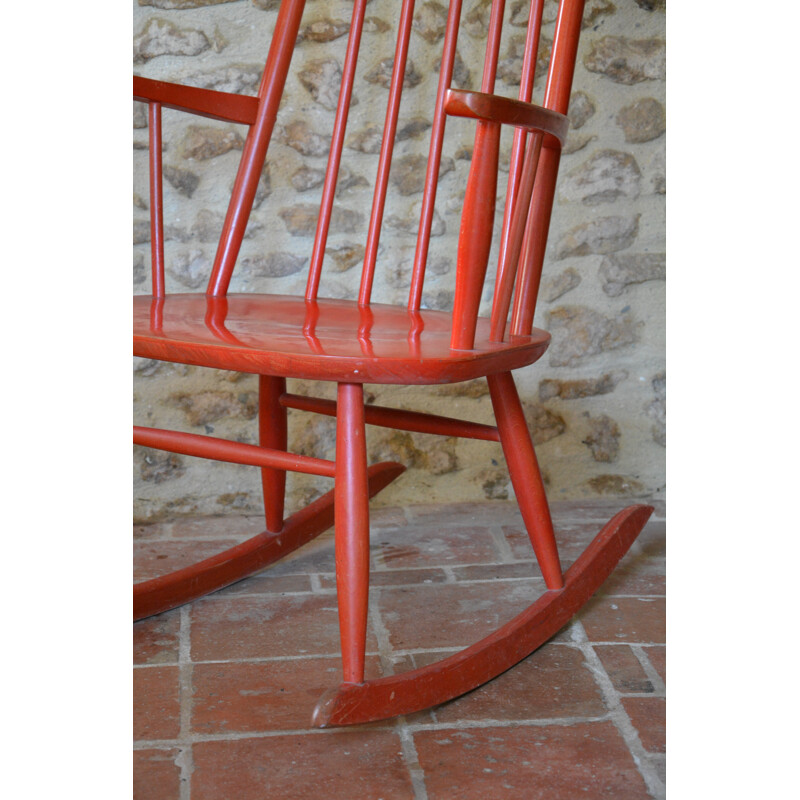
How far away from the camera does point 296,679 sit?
1.23 metres

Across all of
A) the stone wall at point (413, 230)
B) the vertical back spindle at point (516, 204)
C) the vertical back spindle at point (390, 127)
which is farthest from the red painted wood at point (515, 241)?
the stone wall at point (413, 230)

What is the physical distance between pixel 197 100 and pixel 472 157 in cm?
46

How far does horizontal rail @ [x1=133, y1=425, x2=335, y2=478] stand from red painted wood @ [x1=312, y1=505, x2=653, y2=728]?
279 millimetres

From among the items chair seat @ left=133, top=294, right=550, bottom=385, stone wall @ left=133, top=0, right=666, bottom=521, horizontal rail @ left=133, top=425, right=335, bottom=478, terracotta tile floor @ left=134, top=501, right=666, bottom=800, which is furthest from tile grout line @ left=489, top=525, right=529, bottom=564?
horizontal rail @ left=133, top=425, right=335, bottom=478

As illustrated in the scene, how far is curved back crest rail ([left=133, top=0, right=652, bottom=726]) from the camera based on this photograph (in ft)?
3.25

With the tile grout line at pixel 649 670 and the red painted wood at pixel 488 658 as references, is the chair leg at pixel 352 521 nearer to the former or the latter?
the red painted wood at pixel 488 658

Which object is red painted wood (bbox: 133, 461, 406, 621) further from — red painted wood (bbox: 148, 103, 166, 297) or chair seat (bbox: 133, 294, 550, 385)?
red painted wood (bbox: 148, 103, 166, 297)

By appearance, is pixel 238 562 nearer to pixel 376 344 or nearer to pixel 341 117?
pixel 376 344

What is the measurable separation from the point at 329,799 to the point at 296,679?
28cm

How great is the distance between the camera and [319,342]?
106 centimetres

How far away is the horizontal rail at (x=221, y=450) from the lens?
1120 millimetres

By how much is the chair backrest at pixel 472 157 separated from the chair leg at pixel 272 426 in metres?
0.16
